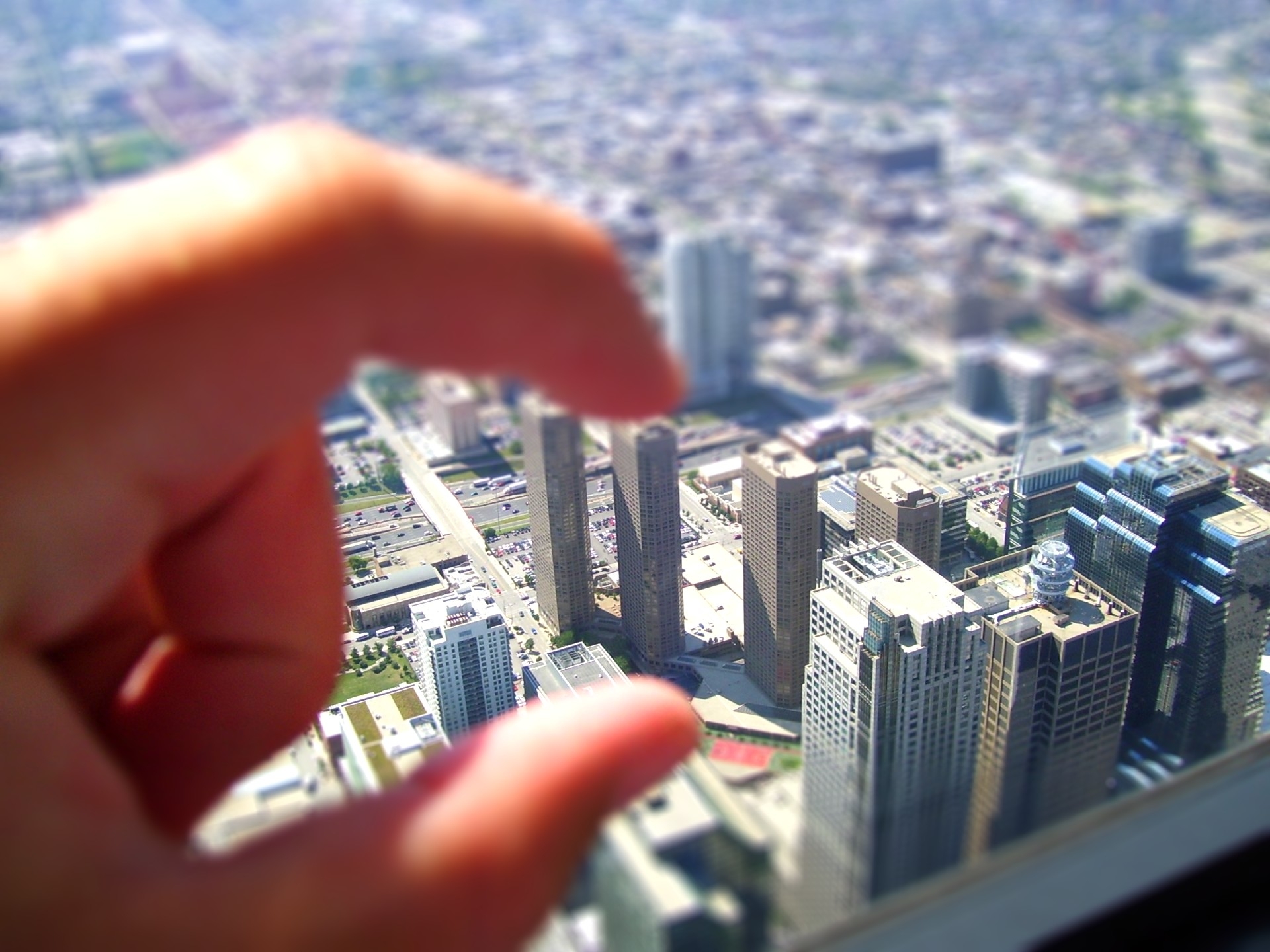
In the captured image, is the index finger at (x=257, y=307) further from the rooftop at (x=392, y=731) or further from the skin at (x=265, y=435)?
the rooftop at (x=392, y=731)

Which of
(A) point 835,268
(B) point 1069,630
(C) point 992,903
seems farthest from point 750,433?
(A) point 835,268

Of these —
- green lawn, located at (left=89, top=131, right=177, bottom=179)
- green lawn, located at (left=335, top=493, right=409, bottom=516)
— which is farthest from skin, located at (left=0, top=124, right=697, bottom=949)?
green lawn, located at (left=89, top=131, right=177, bottom=179)

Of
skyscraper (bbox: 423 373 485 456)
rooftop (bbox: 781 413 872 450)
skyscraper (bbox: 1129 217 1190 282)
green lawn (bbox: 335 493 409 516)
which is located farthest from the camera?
skyscraper (bbox: 1129 217 1190 282)

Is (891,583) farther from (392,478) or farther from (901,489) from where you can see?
(392,478)

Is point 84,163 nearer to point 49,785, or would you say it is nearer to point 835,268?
point 835,268

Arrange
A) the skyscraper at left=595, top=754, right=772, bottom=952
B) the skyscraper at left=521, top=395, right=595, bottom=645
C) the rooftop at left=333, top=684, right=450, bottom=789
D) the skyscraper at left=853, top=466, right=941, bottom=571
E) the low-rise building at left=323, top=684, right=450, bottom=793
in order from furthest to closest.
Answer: the skyscraper at left=521, top=395, right=595, bottom=645, the skyscraper at left=853, top=466, right=941, bottom=571, the rooftop at left=333, top=684, right=450, bottom=789, the low-rise building at left=323, top=684, right=450, bottom=793, the skyscraper at left=595, top=754, right=772, bottom=952

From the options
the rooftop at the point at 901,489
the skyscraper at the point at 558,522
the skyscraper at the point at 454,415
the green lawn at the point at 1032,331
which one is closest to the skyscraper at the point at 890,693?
the rooftop at the point at 901,489

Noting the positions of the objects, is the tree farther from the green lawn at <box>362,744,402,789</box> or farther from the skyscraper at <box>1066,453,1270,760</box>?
the skyscraper at <box>1066,453,1270,760</box>
